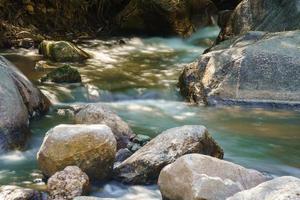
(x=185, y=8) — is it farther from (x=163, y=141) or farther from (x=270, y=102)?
(x=163, y=141)

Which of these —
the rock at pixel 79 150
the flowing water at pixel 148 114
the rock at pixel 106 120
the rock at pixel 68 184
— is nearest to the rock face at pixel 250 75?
the flowing water at pixel 148 114

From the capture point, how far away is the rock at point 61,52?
9.66 metres

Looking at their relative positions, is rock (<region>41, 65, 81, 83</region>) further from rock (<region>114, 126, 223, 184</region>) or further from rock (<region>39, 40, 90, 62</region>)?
rock (<region>114, 126, 223, 184</region>)

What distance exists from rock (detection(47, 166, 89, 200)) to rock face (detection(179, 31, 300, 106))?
3.61 metres

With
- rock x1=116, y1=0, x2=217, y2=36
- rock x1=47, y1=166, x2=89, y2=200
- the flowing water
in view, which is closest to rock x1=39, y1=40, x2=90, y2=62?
the flowing water

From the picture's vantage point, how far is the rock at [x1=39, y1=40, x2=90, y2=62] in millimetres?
9664

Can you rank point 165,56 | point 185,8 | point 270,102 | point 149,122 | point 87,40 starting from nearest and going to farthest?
point 149,122 → point 270,102 → point 165,56 → point 87,40 → point 185,8

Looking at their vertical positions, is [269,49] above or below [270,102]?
above

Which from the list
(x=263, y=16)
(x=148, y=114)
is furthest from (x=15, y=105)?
(x=263, y=16)

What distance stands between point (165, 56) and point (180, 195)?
7.24 metres

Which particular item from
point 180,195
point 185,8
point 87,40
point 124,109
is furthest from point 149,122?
point 185,8

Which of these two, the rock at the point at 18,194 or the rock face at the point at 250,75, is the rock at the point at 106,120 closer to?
the rock at the point at 18,194

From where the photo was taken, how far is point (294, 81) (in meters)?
7.33

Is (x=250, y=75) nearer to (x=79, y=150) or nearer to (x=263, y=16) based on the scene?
(x=263, y=16)
